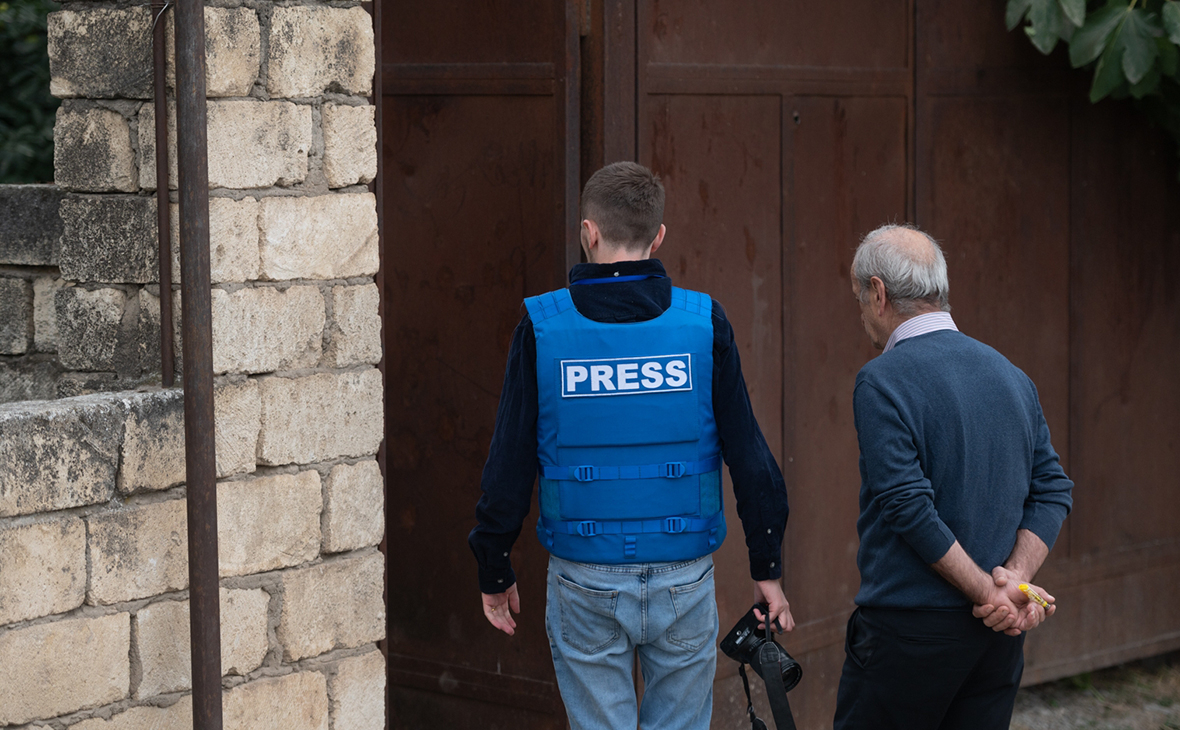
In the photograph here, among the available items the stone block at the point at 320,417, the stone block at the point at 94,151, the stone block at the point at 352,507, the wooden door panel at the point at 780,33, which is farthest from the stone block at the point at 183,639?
the wooden door panel at the point at 780,33

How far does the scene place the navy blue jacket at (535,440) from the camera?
304 centimetres

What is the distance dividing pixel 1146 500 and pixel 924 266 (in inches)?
127

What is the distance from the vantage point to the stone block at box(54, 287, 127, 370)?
3.29 meters

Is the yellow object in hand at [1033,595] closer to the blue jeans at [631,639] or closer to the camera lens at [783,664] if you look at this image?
the camera lens at [783,664]

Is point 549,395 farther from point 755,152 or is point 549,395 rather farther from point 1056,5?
point 1056,5

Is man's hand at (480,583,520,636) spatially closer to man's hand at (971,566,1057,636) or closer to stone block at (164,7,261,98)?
man's hand at (971,566,1057,636)

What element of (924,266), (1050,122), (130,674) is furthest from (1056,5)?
(130,674)

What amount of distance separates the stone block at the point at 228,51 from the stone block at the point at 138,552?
3.12 ft

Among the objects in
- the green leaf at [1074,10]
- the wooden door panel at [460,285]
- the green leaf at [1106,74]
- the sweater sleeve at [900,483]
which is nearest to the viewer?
the sweater sleeve at [900,483]

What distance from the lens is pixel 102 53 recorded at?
3.21m

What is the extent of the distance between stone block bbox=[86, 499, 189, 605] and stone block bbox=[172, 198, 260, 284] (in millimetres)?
532

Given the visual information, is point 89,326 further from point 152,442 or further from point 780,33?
point 780,33

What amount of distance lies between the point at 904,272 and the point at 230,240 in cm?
154

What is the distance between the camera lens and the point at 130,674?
9.96ft
